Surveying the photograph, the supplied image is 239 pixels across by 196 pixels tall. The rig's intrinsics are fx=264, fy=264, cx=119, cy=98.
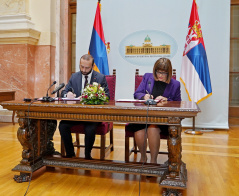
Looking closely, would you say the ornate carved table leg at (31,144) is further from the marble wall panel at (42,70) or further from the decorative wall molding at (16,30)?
the decorative wall molding at (16,30)

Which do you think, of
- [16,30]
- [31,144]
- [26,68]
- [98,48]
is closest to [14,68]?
[26,68]

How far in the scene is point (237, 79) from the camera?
5395 millimetres

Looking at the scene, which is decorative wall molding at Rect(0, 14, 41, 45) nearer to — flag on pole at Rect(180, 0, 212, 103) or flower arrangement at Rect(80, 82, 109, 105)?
flag on pole at Rect(180, 0, 212, 103)

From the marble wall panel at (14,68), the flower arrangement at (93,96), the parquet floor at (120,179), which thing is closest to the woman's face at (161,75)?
the flower arrangement at (93,96)

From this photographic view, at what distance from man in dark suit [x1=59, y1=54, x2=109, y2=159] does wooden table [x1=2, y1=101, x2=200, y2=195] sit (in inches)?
7.2

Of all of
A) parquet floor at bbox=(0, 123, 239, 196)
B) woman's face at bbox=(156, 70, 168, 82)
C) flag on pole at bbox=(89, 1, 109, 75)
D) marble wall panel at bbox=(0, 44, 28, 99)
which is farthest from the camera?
→ marble wall panel at bbox=(0, 44, 28, 99)

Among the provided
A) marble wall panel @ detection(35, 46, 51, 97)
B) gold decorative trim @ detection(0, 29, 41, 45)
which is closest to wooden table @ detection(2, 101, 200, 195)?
marble wall panel @ detection(35, 46, 51, 97)

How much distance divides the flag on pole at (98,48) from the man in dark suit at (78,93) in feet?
5.72

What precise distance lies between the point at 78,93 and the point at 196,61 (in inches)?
94.5

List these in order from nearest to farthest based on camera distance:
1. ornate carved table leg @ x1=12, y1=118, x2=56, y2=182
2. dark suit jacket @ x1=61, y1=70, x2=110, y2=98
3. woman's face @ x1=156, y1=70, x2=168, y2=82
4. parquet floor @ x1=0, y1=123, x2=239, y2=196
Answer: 1. parquet floor @ x1=0, y1=123, x2=239, y2=196
2. ornate carved table leg @ x1=12, y1=118, x2=56, y2=182
3. woman's face @ x1=156, y1=70, x2=168, y2=82
4. dark suit jacket @ x1=61, y1=70, x2=110, y2=98

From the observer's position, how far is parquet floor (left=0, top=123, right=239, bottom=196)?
86.3 inches

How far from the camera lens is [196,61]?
4648 millimetres

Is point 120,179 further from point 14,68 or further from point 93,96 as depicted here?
point 14,68

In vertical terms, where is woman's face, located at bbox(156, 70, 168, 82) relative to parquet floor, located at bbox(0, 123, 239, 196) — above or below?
above
